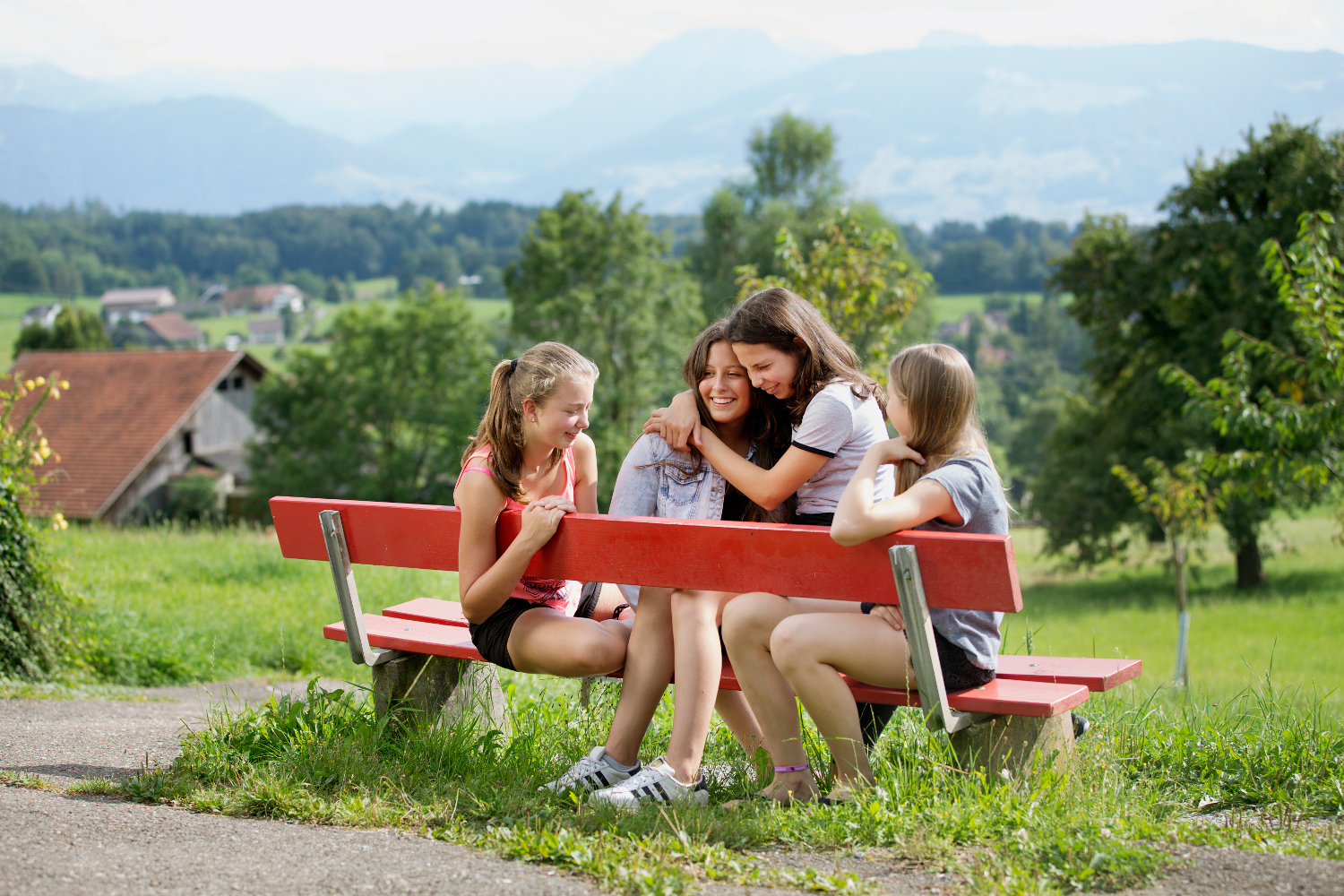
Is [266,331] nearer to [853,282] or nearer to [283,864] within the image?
[853,282]

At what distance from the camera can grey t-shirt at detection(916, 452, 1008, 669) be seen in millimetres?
2879

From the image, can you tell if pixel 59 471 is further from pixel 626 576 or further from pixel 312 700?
pixel 626 576

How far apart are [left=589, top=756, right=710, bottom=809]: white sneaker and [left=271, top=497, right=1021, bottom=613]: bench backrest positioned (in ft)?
1.74

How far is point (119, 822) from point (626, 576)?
1.47 m

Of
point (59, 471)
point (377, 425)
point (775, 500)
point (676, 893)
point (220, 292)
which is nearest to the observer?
point (676, 893)

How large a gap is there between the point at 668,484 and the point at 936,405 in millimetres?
881

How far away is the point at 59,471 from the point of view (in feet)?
20.9

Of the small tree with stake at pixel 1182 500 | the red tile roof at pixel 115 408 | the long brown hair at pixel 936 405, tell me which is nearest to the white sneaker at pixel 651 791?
the long brown hair at pixel 936 405

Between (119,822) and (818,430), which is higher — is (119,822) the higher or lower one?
the lower one

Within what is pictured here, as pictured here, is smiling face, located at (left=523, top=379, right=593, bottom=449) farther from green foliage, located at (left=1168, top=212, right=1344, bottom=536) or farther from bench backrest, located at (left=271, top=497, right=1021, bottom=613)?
green foliage, located at (left=1168, top=212, right=1344, bottom=536)

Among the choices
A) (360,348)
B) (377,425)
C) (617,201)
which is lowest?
(377,425)

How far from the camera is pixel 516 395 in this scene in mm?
3230

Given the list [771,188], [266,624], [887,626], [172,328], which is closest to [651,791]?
[887,626]

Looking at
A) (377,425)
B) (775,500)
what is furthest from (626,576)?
(377,425)
